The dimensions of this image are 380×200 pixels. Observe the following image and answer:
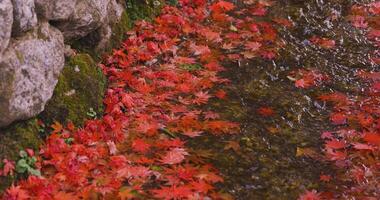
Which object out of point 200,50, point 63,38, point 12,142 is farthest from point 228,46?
point 12,142

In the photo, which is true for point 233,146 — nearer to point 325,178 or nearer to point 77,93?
point 325,178

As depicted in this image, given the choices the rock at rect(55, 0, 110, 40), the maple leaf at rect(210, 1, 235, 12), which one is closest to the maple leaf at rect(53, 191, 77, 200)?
the rock at rect(55, 0, 110, 40)

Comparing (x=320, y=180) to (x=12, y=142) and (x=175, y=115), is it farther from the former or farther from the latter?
(x=12, y=142)

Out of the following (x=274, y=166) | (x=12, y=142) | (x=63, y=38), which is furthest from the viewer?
(x=63, y=38)

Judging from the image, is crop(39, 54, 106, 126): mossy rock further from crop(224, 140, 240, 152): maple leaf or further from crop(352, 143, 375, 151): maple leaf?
crop(352, 143, 375, 151): maple leaf

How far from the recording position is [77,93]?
269 inches

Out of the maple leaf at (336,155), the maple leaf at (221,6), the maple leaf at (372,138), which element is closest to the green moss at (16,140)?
the maple leaf at (336,155)

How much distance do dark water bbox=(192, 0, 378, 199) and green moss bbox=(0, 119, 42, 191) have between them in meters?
2.09

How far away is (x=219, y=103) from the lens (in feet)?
24.1

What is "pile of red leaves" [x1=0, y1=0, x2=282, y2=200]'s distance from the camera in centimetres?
570

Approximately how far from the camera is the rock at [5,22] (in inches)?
209

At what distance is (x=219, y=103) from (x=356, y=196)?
8.00 feet

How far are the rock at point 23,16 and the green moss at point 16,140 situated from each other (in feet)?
3.70

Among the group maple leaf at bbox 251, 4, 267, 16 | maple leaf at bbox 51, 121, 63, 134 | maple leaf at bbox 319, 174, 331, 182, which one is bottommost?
maple leaf at bbox 319, 174, 331, 182
